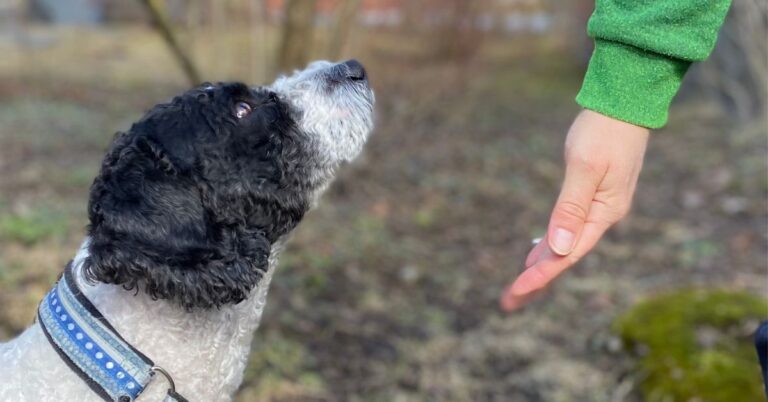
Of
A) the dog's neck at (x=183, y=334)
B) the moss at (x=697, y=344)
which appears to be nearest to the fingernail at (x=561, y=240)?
the dog's neck at (x=183, y=334)

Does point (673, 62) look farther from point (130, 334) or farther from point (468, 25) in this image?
point (468, 25)

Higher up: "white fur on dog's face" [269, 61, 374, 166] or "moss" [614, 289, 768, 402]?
"white fur on dog's face" [269, 61, 374, 166]

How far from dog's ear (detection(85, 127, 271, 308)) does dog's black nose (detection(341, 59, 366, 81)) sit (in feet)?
1.88

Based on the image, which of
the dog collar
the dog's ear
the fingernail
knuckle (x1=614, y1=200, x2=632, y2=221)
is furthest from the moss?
the dog collar

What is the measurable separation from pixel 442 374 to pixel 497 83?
10.5 meters

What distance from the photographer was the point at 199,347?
2.04 m

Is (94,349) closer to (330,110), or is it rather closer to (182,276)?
(182,276)

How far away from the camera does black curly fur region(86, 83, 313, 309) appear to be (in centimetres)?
183

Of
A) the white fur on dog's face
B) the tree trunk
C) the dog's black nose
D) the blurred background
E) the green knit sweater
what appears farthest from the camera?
the tree trunk

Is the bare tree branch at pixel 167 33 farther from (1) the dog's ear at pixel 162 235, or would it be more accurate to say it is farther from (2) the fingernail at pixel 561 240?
(2) the fingernail at pixel 561 240

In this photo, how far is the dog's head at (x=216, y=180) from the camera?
1834mm

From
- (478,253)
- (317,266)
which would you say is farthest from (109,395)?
(478,253)

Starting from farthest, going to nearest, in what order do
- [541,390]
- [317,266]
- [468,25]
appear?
1. [468,25]
2. [317,266]
3. [541,390]

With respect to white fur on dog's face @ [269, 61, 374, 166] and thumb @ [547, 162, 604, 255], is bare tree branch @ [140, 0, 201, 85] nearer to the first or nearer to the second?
white fur on dog's face @ [269, 61, 374, 166]
